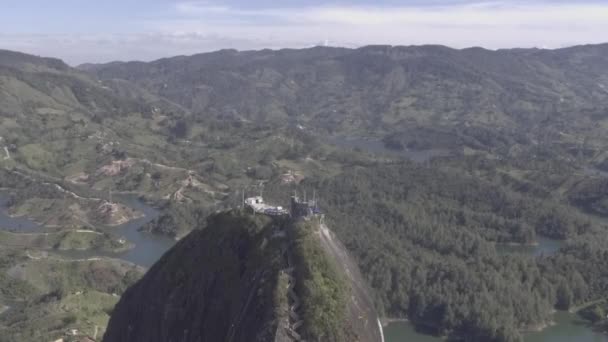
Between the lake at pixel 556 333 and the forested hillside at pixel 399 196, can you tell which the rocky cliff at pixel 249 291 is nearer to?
the lake at pixel 556 333

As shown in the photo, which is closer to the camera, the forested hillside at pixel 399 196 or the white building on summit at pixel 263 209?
the white building on summit at pixel 263 209

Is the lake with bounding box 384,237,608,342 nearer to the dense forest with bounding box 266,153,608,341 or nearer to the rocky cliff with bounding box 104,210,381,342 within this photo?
the dense forest with bounding box 266,153,608,341

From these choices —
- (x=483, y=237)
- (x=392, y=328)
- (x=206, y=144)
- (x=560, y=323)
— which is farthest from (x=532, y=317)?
(x=206, y=144)

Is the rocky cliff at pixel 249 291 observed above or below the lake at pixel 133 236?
above

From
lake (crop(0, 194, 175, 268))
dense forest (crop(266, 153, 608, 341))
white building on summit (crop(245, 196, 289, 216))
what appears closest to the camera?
white building on summit (crop(245, 196, 289, 216))

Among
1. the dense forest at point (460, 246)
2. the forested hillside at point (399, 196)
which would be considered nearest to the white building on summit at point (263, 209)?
the forested hillside at point (399, 196)

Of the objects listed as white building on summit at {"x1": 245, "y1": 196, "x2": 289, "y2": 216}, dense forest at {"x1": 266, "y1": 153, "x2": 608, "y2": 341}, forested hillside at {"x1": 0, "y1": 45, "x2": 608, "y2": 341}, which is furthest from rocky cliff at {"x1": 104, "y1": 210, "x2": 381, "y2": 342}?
dense forest at {"x1": 266, "y1": 153, "x2": 608, "y2": 341}

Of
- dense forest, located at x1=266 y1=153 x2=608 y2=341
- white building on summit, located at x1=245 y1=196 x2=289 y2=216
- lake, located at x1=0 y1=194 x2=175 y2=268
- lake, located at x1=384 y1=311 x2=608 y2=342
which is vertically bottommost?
lake, located at x1=0 y1=194 x2=175 y2=268

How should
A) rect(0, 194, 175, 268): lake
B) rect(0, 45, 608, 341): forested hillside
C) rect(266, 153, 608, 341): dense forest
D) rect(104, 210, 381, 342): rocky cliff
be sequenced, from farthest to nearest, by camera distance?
rect(0, 194, 175, 268): lake, rect(0, 45, 608, 341): forested hillside, rect(266, 153, 608, 341): dense forest, rect(104, 210, 381, 342): rocky cliff

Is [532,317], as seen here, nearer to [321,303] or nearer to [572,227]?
[572,227]
